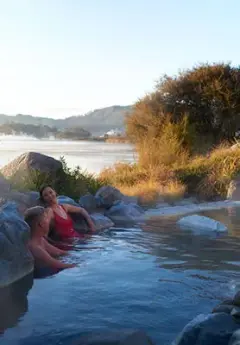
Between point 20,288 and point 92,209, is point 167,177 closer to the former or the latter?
point 92,209

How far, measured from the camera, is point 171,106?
2358 cm

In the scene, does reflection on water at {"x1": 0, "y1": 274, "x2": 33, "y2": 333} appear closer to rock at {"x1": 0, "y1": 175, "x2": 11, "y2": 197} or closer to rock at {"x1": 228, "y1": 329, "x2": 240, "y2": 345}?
rock at {"x1": 228, "y1": 329, "x2": 240, "y2": 345}

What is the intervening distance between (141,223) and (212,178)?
4967mm

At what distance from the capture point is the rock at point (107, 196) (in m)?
12.0

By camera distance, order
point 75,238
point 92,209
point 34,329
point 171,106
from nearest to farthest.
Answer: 1. point 34,329
2. point 75,238
3. point 92,209
4. point 171,106

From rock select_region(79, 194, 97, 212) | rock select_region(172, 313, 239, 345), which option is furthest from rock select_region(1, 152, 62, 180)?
rock select_region(172, 313, 239, 345)

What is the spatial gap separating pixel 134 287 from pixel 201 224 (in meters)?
4.31

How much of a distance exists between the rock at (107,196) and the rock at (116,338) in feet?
24.8

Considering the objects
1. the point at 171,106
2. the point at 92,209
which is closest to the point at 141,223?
the point at 92,209

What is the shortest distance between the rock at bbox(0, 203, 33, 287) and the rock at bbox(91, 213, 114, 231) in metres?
3.61

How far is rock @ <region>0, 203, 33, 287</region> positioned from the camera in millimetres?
6066

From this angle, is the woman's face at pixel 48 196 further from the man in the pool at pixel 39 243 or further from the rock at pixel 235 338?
the rock at pixel 235 338

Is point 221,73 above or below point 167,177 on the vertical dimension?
above

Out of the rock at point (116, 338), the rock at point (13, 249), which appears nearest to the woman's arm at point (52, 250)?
the rock at point (13, 249)
